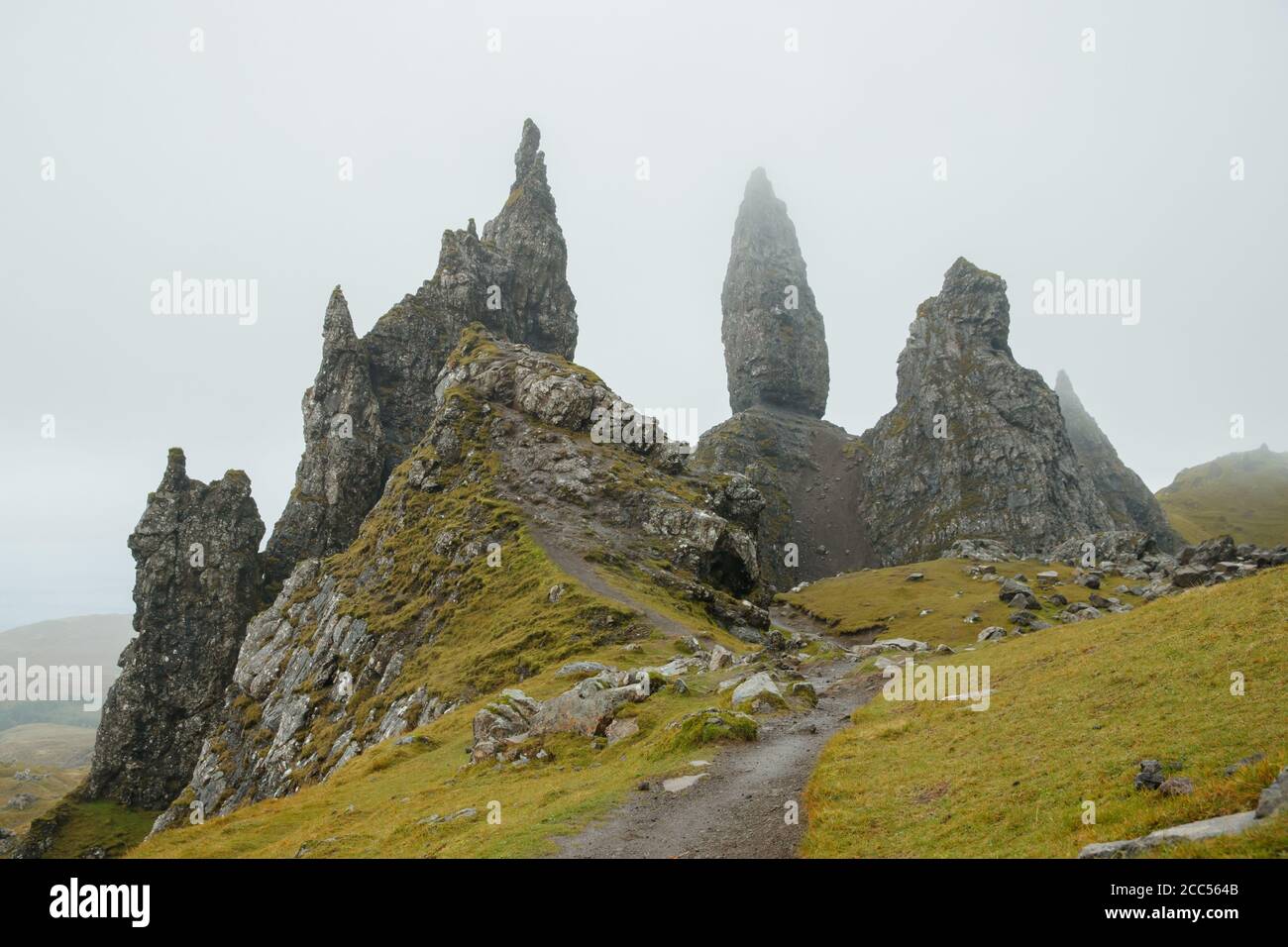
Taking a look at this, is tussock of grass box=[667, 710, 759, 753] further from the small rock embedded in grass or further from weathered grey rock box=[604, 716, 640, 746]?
the small rock embedded in grass

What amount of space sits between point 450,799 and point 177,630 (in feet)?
458

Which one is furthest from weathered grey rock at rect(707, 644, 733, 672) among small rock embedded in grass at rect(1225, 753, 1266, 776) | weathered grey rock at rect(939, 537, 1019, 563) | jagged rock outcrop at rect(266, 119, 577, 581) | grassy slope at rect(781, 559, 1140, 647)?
weathered grey rock at rect(939, 537, 1019, 563)

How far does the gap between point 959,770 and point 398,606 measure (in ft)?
237

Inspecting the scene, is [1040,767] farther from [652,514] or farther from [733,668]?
[652,514]

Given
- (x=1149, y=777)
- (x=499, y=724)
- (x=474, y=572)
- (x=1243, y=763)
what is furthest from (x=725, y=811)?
(x=474, y=572)

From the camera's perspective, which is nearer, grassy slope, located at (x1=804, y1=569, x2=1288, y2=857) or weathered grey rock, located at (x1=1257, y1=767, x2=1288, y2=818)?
weathered grey rock, located at (x1=1257, y1=767, x2=1288, y2=818)

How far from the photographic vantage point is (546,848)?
1966 cm

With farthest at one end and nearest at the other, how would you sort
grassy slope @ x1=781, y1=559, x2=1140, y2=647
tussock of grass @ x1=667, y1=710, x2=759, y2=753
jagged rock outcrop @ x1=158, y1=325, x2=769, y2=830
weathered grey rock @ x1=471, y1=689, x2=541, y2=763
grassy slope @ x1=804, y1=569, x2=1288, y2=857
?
1. grassy slope @ x1=781, y1=559, x2=1140, y2=647
2. jagged rock outcrop @ x1=158, y1=325, x2=769, y2=830
3. weathered grey rock @ x1=471, y1=689, x2=541, y2=763
4. tussock of grass @ x1=667, y1=710, x2=759, y2=753
5. grassy slope @ x1=804, y1=569, x2=1288, y2=857

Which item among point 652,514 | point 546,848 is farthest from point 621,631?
point 546,848

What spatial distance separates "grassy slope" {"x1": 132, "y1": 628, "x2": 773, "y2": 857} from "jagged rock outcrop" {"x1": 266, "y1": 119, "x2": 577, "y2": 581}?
109m

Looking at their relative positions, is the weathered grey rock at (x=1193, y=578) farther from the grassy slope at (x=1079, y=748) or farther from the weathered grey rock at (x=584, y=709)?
the weathered grey rock at (x=584, y=709)

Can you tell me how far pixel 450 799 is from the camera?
2986cm

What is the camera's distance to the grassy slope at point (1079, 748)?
15.0 meters

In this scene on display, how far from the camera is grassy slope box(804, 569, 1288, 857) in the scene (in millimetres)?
15031
